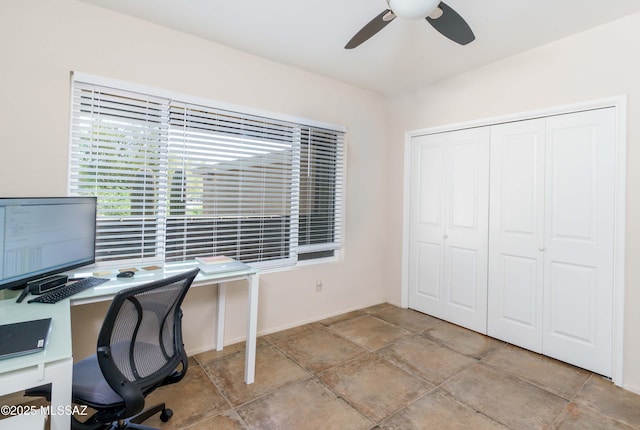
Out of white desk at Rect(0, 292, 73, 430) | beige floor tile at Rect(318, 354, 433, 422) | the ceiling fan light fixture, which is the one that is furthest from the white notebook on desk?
the ceiling fan light fixture

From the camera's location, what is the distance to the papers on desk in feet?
7.35

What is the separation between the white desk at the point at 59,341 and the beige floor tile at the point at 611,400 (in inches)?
93.0

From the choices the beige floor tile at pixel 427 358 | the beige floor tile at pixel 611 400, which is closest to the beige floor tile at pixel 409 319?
the beige floor tile at pixel 427 358

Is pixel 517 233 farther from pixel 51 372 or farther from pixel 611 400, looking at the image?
pixel 51 372

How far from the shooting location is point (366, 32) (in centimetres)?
203

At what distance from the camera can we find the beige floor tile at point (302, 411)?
1.85 metres

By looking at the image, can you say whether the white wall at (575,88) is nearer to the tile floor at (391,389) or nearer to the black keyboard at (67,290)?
the tile floor at (391,389)

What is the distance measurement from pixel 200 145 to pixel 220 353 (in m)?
1.81

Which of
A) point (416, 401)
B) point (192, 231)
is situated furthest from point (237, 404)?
point (192, 231)

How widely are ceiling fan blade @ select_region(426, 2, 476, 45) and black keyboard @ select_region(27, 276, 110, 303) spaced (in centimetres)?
256

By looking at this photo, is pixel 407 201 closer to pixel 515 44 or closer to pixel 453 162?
pixel 453 162

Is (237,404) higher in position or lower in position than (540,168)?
lower

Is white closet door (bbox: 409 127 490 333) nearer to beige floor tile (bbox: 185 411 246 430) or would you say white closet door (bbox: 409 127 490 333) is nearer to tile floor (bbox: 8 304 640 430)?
tile floor (bbox: 8 304 640 430)

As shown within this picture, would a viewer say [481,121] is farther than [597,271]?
Yes
